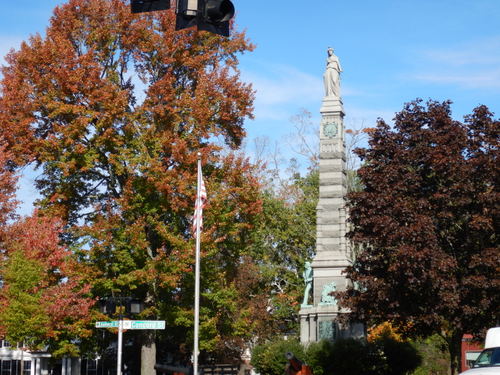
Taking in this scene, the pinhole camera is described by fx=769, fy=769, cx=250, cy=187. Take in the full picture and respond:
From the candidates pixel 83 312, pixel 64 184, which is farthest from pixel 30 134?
pixel 83 312

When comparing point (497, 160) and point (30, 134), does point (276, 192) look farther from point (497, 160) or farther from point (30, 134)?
point (497, 160)

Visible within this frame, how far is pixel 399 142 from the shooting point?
26156mm

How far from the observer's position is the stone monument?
31219mm

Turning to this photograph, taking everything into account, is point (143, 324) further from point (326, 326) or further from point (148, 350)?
point (326, 326)

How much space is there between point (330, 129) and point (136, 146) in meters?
8.38

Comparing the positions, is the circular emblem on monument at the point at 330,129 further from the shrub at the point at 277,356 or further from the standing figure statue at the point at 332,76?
the shrub at the point at 277,356

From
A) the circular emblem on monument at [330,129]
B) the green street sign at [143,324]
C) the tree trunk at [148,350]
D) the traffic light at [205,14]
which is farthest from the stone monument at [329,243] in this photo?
the traffic light at [205,14]

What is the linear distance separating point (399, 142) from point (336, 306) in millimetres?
8205

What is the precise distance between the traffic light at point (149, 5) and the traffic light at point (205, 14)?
0.17 m

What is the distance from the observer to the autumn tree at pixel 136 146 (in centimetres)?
3125

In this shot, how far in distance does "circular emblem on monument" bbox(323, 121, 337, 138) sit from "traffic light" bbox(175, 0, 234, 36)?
2589 cm

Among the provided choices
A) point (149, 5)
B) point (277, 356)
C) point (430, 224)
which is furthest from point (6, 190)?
point (149, 5)

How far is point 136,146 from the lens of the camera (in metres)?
31.9

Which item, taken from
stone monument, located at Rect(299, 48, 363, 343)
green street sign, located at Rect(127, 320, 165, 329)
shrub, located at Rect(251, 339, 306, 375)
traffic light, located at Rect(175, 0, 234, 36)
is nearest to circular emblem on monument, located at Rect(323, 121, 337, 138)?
stone monument, located at Rect(299, 48, 363, 343)
